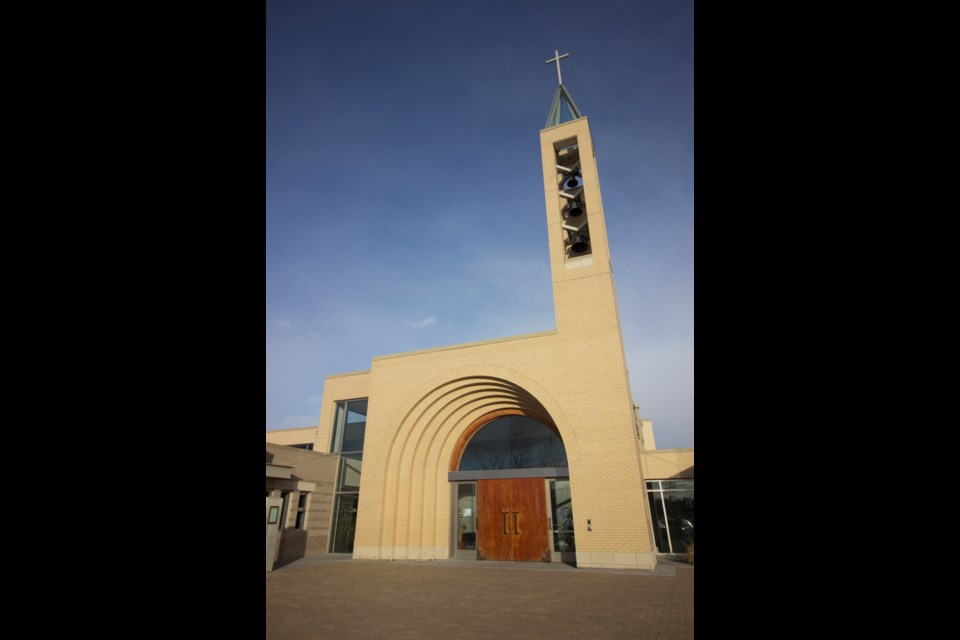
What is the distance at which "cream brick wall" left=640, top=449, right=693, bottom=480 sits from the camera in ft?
57.9

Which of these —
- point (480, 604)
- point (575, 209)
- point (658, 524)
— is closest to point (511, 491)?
point (658, 524)

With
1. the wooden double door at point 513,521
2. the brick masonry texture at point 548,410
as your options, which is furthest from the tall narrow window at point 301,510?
the wooden double door at point 513,521

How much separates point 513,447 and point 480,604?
10.1m

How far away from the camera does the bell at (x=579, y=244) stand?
1724 cm

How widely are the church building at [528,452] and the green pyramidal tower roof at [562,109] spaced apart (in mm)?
520

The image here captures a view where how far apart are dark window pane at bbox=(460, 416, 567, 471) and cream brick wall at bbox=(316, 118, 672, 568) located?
816 mm

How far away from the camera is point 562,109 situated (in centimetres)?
2122

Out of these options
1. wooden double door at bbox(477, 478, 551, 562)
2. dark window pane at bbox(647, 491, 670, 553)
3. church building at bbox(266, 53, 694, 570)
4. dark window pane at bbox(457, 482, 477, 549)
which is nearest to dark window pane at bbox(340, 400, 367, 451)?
church building at bbox(266, 53, 694, 570)

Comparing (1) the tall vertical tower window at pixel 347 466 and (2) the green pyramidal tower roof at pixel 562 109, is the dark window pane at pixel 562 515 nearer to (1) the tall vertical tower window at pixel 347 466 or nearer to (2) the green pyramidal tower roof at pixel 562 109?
(1) the tall vertical tower window at pixel 347 466

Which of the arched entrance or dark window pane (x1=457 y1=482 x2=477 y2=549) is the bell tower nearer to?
the arched entrance
